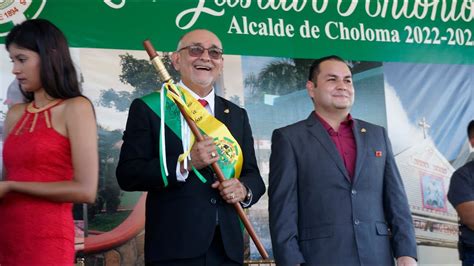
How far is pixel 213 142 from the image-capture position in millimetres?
3186

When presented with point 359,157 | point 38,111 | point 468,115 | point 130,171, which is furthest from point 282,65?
point 38,111

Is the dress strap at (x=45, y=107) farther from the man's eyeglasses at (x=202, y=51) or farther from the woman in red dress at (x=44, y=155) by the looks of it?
the man's eyeglasses at (x=202, y=51)

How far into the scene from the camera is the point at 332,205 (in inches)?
131

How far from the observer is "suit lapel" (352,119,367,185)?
337 centimetres

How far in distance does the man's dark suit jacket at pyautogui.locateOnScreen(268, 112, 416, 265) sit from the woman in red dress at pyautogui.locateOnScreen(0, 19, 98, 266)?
108 cm

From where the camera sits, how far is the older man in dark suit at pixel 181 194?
125 inches

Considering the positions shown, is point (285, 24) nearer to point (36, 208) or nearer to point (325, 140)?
point (325, 140)

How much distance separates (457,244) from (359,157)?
84.6 inches

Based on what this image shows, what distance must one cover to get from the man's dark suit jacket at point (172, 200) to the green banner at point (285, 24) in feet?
4.67

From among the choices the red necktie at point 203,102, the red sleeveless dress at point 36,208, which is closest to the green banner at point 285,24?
the red necktie at point 203,102

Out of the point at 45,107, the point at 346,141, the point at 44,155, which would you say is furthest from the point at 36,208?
the point at 346,141

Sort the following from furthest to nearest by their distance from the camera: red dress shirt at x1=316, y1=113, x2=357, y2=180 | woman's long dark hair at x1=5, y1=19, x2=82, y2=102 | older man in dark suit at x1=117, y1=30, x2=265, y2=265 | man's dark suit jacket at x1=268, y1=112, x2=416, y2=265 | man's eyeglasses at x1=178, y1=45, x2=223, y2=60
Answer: man's eyeglasses at x1=178, y1=45, x2=223, y2=60 < red dress shirt at x1=316, y1=113, x2=357, y2=180 < man's dark suit jacket at x1=268, y1=112, x2=416, y2=265 < older man in dark suit at x1=117, y1=30, x2=265, y2=265 < woman's long dark hair at x1=5, y1=19, x2=82, y2=102

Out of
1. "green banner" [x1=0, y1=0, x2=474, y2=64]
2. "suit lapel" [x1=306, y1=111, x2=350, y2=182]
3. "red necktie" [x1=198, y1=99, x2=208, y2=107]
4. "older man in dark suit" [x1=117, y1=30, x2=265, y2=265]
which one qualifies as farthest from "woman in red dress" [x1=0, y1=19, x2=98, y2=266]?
Result: "green banner" [x1=0, y1=0, x2=474, y2=64]

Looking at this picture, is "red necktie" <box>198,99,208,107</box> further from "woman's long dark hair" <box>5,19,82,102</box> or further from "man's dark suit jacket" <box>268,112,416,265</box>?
A: "woman's long dark hair" <box>5,19,82,102</box>
